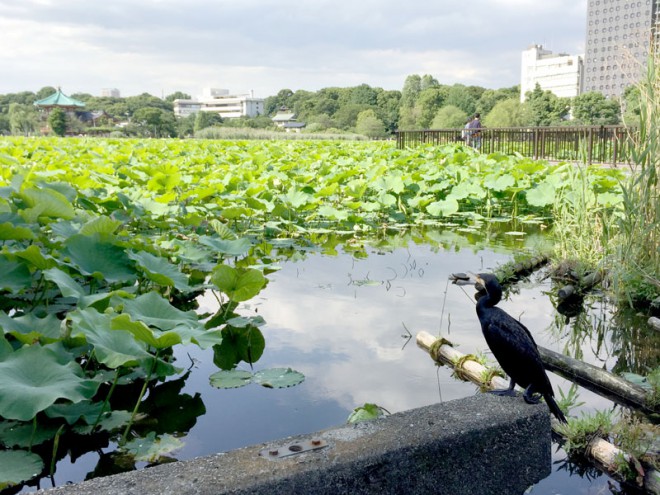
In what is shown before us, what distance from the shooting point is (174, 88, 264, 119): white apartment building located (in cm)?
11446

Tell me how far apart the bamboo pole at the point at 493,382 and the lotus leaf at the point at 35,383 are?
1454 mm

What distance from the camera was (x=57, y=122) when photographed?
126ft

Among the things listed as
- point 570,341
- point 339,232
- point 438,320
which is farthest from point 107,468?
point 339,232

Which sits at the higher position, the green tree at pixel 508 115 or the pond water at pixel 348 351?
the green tree at pixel 508 115

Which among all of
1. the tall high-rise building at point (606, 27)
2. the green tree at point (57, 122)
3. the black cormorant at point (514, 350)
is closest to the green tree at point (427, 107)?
the tall high-rise building at point (606, 27)

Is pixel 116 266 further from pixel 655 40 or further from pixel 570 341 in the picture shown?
pixel 655 40

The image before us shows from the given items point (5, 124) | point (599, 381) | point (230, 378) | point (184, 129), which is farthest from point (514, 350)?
point (184, 129)

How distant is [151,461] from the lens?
1883 mm

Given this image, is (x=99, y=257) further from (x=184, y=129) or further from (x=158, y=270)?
(x=184, y=129)

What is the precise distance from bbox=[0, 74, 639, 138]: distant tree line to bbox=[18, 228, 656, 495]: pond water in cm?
3597

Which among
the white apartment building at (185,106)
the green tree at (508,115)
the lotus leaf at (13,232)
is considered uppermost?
the white apartment building at (185,106)

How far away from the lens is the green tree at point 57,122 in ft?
125

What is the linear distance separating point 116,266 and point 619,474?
195 cm

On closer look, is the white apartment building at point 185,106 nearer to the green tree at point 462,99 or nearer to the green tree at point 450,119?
the green tree at point 462,99
